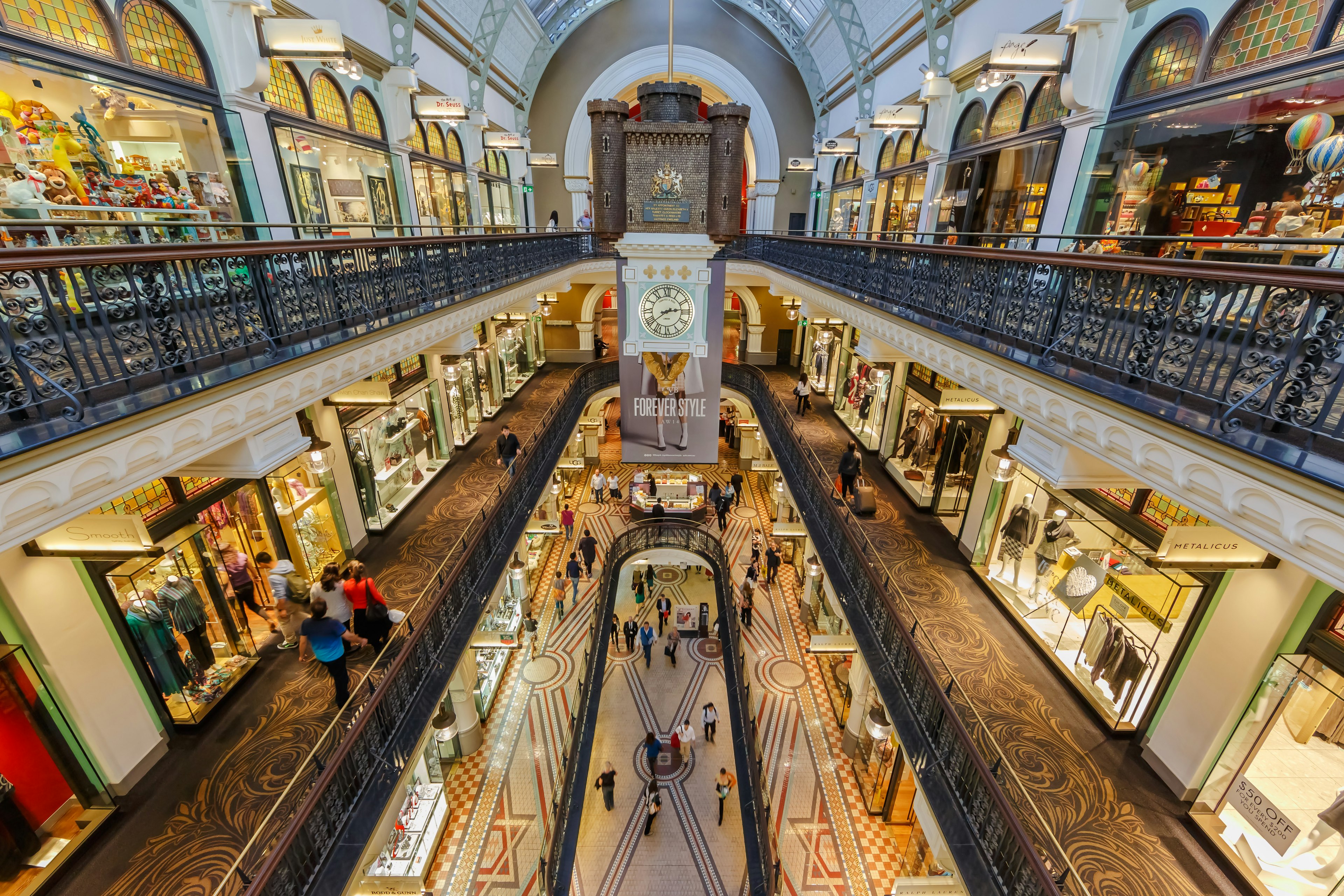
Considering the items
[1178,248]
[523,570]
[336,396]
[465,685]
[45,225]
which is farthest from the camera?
[523,570]

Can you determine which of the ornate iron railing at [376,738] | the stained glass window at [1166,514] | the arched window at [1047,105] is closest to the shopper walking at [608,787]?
the ornate iron railing at [376,738]

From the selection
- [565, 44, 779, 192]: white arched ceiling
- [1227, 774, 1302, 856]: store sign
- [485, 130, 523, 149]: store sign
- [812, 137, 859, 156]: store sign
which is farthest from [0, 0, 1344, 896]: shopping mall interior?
[565, 44, 779, 192]: white arched ceiling

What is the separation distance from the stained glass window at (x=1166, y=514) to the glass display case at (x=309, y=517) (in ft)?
28.3

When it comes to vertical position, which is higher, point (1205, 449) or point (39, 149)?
point (39, 149)

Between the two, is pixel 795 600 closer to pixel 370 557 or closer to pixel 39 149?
pixel 370 557

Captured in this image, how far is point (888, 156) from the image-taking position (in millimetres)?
13820

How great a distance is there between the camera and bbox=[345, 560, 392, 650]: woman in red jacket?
527 cm

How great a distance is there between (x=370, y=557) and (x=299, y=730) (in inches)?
122

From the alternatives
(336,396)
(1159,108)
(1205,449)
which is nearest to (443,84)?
(336,396)

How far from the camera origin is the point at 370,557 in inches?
312

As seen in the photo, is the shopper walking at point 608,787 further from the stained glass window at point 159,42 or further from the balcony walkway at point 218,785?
the stained glass window at point 159,42

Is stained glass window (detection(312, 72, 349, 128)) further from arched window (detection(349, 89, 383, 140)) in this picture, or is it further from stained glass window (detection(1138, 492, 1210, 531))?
stained glass window (detection(1138, 492, 1210, 531))

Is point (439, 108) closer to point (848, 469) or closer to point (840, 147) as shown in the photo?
point (840, 147)

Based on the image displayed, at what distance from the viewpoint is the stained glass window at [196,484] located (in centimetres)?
532
